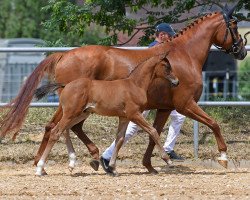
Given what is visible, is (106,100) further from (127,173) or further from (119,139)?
(127,173)

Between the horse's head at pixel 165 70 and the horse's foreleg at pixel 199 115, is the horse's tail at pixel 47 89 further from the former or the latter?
the horse's foreleg at pixel 199 115

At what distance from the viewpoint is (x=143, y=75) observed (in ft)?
39.7

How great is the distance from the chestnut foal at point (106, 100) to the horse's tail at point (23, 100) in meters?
0.40

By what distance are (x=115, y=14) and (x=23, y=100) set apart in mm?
3865

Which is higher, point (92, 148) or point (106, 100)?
point (106, 100)

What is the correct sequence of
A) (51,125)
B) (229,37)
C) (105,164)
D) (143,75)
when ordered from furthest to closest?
(229,37)
(105,164)
(51,125)
(143,75)

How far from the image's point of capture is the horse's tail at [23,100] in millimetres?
12336

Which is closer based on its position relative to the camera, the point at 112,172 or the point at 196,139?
the point at 112,172

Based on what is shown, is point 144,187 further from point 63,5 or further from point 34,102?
point 63,5

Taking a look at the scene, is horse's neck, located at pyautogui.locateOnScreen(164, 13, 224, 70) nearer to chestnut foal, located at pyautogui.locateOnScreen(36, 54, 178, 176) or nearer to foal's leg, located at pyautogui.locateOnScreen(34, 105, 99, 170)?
chestnut foal, located at pyautogui.locateOnScreen(36, 54, 178, 176)

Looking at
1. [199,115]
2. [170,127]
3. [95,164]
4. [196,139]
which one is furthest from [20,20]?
[199,115]

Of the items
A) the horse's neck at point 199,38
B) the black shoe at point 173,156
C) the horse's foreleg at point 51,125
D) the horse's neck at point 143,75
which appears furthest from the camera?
the black shoe at point 173,156

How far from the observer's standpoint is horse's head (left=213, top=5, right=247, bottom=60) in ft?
42.0

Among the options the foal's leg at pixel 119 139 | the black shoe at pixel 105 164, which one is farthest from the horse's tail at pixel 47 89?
the black shoe at pixel 105 164
